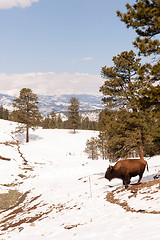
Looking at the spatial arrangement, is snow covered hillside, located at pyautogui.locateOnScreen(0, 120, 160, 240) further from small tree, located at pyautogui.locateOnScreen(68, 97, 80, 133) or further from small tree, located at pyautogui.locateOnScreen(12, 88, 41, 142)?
small tree, located at pyautogui.locateOnScreen(68, 97, 80, 133)

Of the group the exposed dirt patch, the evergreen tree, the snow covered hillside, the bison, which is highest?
the evergreen tree

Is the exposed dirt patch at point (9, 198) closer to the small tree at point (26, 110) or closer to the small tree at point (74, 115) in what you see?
the small tree at point (26, 110)

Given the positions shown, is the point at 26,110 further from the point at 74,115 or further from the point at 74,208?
the point at 74,208

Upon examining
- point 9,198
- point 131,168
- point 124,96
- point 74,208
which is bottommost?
point 9,198

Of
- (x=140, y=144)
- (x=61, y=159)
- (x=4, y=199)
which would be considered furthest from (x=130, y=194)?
(x=61, y=159)

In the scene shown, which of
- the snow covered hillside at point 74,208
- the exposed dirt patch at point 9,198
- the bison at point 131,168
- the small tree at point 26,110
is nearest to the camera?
the snow covered hillside at point 74,208

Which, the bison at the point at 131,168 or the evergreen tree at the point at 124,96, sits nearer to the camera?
the bison at the point at 131,168

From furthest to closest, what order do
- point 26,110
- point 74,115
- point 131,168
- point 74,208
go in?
point 74,115 < point 26,110 < point 131,168 < point 74,208

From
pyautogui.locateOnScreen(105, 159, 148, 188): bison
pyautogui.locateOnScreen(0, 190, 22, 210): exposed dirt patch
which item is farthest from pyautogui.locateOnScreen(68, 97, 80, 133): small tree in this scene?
pyautogui.locateOnScreen(105, 159, 148, 188): bison

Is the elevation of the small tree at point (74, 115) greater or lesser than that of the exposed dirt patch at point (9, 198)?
greater

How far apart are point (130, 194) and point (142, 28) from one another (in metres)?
8.76

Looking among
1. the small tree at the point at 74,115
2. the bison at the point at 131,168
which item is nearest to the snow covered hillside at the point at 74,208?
the bison at the point at 131,168

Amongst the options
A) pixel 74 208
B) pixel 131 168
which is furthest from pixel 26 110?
pixel 131 168

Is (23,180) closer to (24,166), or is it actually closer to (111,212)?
(24,166)
